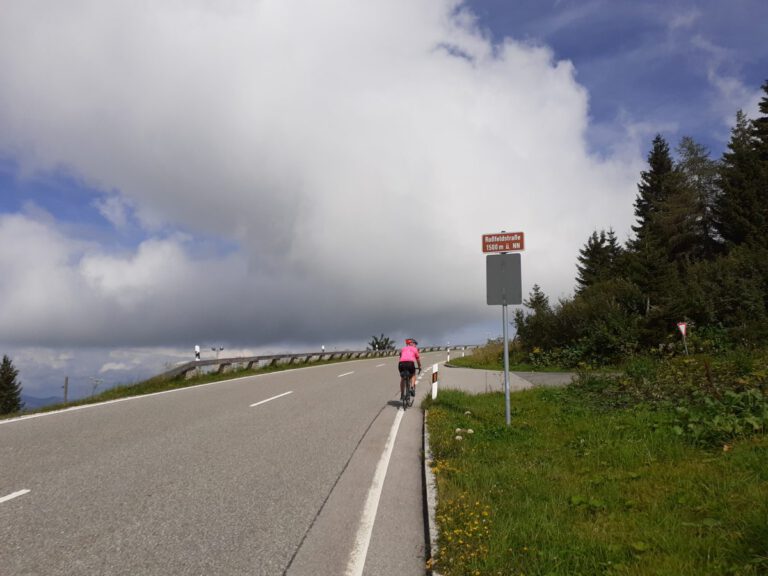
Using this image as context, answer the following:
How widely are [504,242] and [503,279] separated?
2.41 feet

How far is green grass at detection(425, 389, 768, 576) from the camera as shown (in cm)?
362

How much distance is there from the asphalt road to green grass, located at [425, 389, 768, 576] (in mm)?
542

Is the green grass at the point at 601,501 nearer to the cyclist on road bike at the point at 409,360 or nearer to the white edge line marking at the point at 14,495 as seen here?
the cyclist on road bike at the point at 409,360

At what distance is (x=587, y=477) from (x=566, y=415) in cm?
383

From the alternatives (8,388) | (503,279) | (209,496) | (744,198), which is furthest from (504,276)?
(8,388)

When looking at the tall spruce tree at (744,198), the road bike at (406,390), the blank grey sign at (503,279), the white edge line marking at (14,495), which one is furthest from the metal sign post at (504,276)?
the tall spruce tree at (744,198)

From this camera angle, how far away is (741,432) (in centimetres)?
631

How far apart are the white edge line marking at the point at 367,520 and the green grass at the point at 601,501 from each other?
675 mm

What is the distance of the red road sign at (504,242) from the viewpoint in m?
8.96

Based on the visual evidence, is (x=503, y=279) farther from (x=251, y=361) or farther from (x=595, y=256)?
(x=595, y=256)

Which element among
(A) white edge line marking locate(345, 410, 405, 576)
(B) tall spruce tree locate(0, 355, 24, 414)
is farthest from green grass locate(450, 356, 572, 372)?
(B) tall spruce tree locate(0, 355, 24, 414)

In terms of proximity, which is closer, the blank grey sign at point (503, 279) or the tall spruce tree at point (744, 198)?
the blank grey sign at point (503, 279)

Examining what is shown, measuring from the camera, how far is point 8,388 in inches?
2509

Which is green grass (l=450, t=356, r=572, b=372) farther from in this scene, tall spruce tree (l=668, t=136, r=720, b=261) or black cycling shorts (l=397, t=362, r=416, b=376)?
tall spruce tree (l=668, t=136, r=720, b=261)
